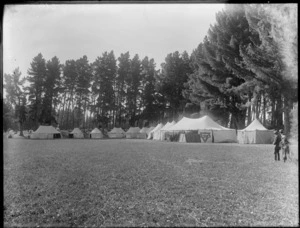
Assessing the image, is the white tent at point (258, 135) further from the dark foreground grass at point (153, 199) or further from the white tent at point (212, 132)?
the dark foreground grass at point (153, 199)

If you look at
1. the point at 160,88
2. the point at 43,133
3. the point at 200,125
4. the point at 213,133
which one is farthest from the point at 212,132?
the point at 43,133

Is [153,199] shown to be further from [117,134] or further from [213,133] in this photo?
[117,134]

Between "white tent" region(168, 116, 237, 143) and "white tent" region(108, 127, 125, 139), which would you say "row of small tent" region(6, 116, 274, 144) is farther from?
"white tent" region(108, 127, 125, 139)

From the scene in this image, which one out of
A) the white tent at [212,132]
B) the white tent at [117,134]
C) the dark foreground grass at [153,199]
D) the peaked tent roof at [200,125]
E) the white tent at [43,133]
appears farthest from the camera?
the white tent at [117,134]

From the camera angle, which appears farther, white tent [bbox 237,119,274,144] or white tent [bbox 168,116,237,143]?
white tent [bbox 168,116,237,143]

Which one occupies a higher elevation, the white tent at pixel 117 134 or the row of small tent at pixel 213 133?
the row of small tent at pixel 213 133

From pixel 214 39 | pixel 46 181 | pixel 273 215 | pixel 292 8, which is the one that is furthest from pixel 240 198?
pixel 214 39

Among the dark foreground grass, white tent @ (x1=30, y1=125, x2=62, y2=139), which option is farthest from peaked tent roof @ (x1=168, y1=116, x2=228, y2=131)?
white tent @ (x1=30, y1=125, x2=62, y2=139)

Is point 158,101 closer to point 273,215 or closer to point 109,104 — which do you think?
point 109,104

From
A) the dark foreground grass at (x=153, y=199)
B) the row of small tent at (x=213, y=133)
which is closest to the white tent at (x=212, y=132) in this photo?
the row of small tent at (x=213, y=133)

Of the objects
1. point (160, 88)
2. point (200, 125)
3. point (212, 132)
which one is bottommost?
point (212, 132)

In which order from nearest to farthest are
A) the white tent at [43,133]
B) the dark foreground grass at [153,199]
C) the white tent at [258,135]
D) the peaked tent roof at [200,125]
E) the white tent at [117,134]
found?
1. the dark foreground grass at [153,199]
2. the white tent at [258,135]
3. the peaked tent roof at [200,125]
4. the white tent at [43,133]
5. the white tent at [117,134]

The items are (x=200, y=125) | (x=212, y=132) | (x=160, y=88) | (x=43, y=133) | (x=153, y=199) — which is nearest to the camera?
(x=153, y=199)

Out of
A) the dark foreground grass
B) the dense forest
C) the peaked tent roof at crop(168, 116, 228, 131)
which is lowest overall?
the dark foreground grass
